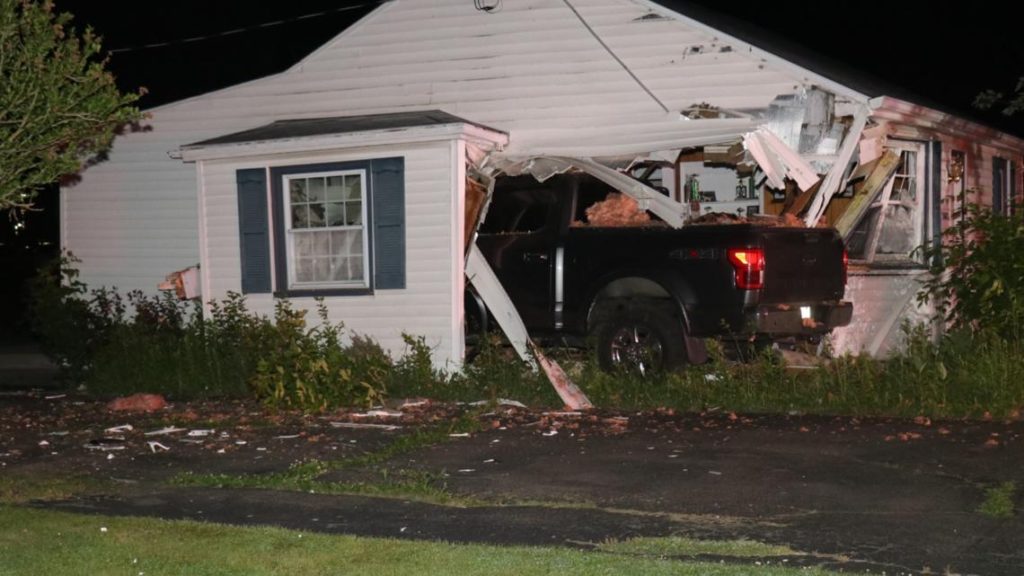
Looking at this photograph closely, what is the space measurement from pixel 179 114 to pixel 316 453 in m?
7.24

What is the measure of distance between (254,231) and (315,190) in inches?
33.7

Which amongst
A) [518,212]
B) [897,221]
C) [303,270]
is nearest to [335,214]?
[303,270]

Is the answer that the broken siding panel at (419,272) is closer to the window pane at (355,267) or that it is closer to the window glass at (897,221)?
the window pane at (355,267)

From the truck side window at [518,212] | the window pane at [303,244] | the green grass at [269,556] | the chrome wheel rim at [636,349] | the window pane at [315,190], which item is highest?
the window pane at [315,190]

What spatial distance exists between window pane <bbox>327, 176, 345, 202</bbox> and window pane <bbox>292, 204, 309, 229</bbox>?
14.0 inches

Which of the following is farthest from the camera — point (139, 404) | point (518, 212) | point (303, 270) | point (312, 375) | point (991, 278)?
point (303, 270)

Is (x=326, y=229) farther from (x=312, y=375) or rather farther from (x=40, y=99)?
(x=40, y=99)

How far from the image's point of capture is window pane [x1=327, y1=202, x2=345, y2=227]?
13.2 meters

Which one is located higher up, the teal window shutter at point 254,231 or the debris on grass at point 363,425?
the teal window shutter at point 254,231

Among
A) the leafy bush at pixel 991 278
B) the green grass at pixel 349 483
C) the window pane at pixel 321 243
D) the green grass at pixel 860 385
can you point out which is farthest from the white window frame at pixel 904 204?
the green grass at pixel 349 483

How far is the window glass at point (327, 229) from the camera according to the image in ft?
43.1

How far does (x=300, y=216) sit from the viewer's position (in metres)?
13.4

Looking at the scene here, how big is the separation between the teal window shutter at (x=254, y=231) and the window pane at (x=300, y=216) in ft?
1.03

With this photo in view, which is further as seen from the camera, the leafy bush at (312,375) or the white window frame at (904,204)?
the white window frame at (904,204)
